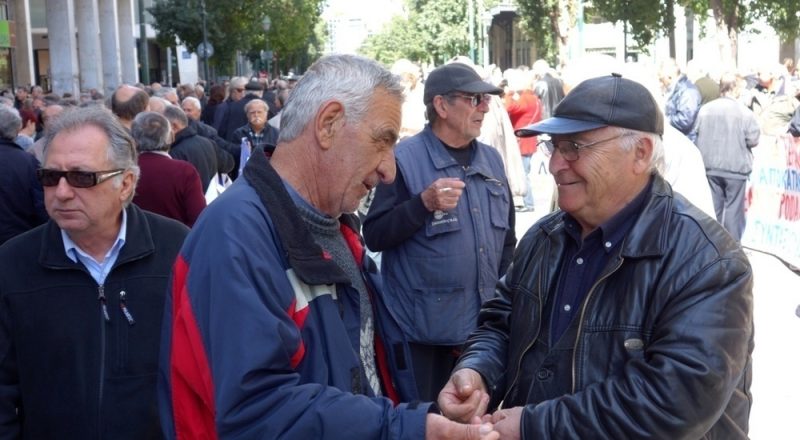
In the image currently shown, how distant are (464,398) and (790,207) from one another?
32.6 feet

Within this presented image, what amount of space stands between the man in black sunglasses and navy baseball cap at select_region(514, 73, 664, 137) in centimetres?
154

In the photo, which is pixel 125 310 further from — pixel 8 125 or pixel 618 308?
pixel 8 125

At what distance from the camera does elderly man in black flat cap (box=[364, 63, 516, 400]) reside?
5.15 meters

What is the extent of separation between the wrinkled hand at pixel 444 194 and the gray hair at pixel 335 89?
80.5 inches

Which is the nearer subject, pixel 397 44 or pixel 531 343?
pixel 531 343

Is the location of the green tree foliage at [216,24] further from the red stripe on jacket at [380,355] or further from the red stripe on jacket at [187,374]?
the red stripe on jacket at [187,374]

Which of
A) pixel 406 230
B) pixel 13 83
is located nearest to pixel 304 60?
pixel 13 83

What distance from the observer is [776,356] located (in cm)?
804

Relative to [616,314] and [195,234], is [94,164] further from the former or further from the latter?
[616,314]

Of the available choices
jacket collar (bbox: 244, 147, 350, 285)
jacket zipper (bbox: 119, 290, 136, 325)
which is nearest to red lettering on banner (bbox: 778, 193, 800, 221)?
jacket zipper (bbox: 119, 290, 136, 325)

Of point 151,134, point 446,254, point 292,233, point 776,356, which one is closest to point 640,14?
point 776,356

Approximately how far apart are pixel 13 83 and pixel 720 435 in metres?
44.5

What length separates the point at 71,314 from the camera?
350 centimetres

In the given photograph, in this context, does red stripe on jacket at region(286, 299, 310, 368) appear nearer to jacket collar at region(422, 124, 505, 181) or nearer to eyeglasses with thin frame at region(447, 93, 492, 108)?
jacket collar at region(422, 124, 505, 181)
